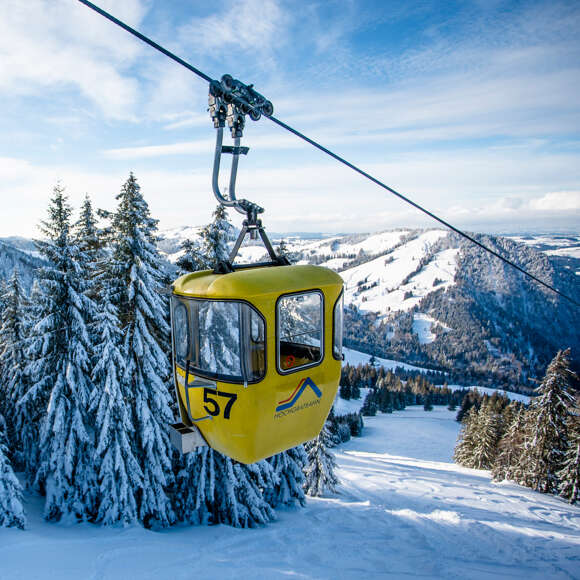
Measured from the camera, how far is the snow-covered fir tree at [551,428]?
27297 mm

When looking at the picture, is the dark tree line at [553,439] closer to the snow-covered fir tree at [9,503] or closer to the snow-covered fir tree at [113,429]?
the snow-covered fir tree at [113,429]

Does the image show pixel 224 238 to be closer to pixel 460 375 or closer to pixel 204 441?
pixel 204 441

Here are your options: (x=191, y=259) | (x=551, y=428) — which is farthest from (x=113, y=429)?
(x=551, y=428)

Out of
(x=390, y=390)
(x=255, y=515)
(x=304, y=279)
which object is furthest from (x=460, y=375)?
(x=304, y=279)

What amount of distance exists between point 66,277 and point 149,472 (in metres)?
8.95

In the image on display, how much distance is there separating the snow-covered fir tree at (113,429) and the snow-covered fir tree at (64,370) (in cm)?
88

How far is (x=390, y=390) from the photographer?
114 meters

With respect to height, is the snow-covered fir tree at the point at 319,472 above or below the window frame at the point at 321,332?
below

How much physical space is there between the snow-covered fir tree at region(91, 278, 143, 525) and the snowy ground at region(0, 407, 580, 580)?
885 mm

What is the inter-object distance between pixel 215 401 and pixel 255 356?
0.94 meters

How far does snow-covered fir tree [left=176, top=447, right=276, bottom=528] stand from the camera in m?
15.6

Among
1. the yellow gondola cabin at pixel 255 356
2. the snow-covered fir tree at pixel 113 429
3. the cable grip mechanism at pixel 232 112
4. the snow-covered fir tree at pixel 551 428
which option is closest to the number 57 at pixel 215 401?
the yellow gondola cabin at pixel 255 356

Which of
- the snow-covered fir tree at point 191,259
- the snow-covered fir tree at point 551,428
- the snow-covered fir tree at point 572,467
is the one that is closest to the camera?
the snow-covered fir tree at point 191,259

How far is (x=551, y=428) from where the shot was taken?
27.8 metres
